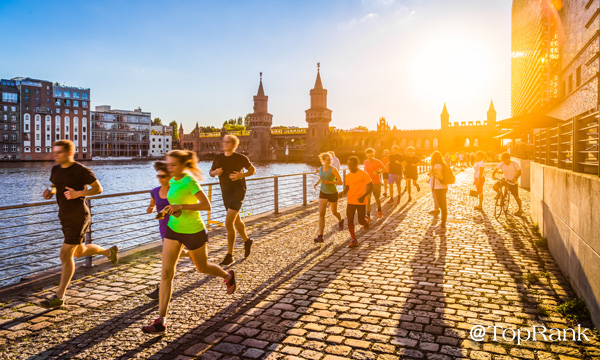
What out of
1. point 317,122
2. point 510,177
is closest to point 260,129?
point 317,122

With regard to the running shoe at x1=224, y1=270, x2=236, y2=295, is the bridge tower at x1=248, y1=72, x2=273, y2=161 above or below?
above

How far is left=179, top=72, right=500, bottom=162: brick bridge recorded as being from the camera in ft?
300

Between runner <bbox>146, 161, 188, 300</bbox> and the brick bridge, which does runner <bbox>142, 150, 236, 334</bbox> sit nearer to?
runner <bbox>146, 161, 188, 300</bbox>

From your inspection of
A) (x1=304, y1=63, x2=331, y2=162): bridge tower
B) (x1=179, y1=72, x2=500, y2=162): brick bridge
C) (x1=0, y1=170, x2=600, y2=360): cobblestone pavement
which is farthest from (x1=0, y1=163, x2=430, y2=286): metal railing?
(x1=304, y1=63, x2=331, y2=162): bridge tower

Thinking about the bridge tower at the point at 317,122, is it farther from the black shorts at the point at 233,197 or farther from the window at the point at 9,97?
the black shorts at the point at 233,197

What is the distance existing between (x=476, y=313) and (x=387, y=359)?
1.51m

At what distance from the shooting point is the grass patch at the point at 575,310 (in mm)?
4568

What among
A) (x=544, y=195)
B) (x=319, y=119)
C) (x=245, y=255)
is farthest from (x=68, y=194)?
(x=319, y=119)

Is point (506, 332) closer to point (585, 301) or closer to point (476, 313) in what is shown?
point (476, 313)

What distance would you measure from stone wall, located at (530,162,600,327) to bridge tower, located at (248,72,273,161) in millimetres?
114580

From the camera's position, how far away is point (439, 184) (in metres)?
9.91

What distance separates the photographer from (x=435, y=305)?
500 cm

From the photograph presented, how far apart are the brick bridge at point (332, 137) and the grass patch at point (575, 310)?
85523 millimetres

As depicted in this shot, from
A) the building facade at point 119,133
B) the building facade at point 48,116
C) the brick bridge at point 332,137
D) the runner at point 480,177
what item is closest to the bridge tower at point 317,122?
the brick bridge at point 332,137
